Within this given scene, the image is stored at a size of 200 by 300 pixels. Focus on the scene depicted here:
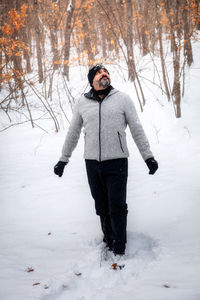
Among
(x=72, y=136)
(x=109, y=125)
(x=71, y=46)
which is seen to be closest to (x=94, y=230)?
(x=72, y=136)

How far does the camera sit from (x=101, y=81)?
2121 millimetres

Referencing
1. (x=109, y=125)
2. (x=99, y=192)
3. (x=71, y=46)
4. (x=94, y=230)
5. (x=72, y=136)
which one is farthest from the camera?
(x=71, y=46)

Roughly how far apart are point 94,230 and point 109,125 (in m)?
1.48

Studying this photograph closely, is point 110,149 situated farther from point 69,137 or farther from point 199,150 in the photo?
point 199,150

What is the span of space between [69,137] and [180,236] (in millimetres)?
1697

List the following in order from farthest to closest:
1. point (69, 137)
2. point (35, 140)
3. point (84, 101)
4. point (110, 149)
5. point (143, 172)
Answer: point (35, 140) < point (143, 172) < point (69, 137) < point (84, 101) < point (110, 149)

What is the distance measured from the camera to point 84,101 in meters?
2.22

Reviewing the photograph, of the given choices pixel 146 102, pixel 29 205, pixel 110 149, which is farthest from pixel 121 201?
pixel 146 102

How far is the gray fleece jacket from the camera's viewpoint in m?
2.06

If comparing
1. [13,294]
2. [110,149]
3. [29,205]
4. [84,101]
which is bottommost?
[29,205]

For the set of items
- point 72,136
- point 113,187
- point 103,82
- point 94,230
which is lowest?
point 94,230

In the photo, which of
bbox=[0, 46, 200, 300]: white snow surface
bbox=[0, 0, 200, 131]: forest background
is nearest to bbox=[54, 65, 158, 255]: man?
bbox=[0, 46, 200, 300]: white snow surface

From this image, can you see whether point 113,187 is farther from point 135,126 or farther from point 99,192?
point 135,126

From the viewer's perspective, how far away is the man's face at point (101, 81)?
212cm
